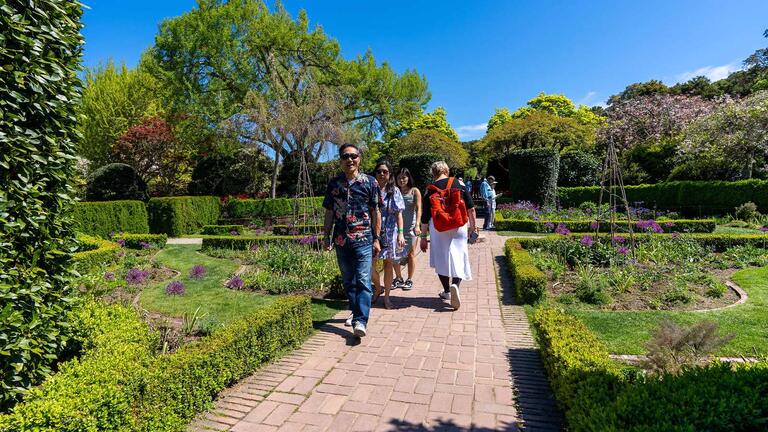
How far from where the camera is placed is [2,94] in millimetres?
2293

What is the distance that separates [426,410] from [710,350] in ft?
6.93

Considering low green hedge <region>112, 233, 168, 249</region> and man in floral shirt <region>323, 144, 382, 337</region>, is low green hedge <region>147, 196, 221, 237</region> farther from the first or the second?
man in floral shirt <region>323, 144, 382, 337</region>

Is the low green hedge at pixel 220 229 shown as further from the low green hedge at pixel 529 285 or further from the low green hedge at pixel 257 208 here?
the low green hedge at pixel 529 285

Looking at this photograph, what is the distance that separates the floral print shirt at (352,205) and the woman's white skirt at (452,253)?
125 centimetres

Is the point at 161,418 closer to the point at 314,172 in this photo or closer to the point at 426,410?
the point at 426,410

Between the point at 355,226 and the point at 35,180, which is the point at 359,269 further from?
the point at 35,180

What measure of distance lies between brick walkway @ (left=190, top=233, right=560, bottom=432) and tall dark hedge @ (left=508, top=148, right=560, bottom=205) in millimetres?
13858

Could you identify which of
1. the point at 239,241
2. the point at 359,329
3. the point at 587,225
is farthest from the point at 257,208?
the point at 359,329

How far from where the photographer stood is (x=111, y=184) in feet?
62.4

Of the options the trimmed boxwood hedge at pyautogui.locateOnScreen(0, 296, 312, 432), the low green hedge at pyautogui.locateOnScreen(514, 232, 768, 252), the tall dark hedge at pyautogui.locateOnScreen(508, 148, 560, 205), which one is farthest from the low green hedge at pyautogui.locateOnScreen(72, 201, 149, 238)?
the tall dark hedge at pyautogui.locateOnScreen(508, 148, 560, 205)

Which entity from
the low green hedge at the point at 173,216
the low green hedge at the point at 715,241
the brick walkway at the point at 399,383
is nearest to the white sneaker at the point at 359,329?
the brick walkway at the point at 399,383

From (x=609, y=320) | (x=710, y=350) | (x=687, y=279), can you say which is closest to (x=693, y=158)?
(x=687, y=279)

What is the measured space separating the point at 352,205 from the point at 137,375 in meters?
2.33

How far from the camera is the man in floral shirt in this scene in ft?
13.4
